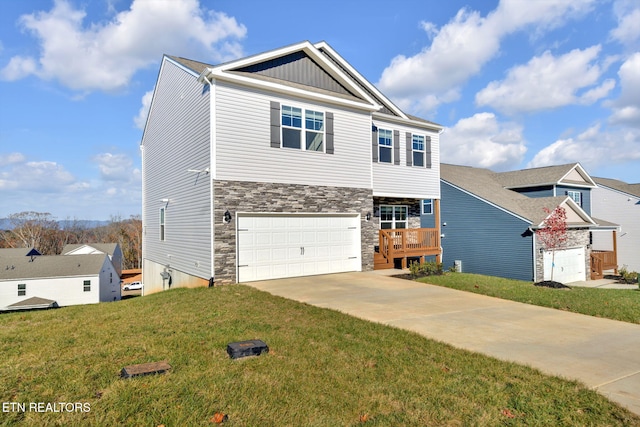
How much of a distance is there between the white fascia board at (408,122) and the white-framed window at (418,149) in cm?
51

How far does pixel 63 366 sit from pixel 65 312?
5051 millimetres

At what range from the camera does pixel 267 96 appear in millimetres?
12016

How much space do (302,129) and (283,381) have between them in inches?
389

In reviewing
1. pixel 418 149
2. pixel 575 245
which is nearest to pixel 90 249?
pixel 418 149

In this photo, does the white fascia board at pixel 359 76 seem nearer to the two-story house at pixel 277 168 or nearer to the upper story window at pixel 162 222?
the two-story house at pixel 277 168

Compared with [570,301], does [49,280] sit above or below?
below

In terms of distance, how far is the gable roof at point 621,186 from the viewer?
86.7 feet

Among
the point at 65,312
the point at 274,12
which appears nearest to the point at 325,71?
the point at 274,12

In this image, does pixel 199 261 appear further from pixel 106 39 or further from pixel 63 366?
pixel 106 39

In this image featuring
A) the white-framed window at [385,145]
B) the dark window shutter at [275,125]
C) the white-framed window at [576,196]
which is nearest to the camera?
the dark window shutter at [275,125]

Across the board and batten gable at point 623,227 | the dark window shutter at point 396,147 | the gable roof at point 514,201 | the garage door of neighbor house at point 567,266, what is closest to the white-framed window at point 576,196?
the board and batten gable at point 623,227

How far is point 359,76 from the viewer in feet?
50.9

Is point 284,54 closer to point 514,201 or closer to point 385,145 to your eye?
point 385,145

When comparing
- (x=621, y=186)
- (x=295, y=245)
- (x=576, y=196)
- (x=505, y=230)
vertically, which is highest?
(x=621, y=186)
